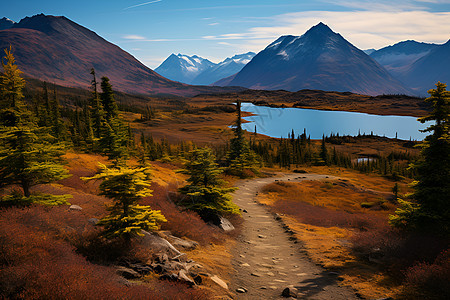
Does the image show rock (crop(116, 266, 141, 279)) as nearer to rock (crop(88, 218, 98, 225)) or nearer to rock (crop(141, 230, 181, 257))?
rock (crop(141, 230, 181, 257))

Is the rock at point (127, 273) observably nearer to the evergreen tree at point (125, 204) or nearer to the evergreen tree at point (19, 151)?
the evergreen tree at point (125, 204)

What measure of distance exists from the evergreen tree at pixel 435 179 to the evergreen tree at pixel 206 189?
9902mm

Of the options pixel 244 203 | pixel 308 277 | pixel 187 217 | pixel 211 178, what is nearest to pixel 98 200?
pixel 187 217

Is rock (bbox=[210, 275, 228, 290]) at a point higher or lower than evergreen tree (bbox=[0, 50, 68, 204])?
lower

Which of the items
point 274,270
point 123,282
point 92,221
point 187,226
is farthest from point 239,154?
point 123,282

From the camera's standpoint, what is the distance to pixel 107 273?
7.64 meters

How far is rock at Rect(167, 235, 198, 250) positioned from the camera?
12284 millimetres

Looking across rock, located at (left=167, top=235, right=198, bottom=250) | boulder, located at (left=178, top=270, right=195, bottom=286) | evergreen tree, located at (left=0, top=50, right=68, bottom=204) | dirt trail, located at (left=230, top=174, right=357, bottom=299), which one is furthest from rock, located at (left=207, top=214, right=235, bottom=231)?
evergreen tree, located at (left=0, top=50, right=68, bottom=204)

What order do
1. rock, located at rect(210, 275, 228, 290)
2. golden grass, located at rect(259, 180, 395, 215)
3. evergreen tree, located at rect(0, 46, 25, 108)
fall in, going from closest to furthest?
1. rock, located at rect(210, 275, 228, 290)
2. evergreen tree, located at rect(0, 46, 25, 108)
3. golden grass, located at rect(259, 180, 395, 215)

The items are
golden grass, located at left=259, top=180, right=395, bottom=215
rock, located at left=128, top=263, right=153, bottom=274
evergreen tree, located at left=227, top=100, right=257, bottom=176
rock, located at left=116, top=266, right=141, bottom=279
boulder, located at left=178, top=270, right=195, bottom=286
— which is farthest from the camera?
evergreen tree, located at left=227, top=100, right=257, bottom=176

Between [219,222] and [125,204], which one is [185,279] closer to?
[125,204]

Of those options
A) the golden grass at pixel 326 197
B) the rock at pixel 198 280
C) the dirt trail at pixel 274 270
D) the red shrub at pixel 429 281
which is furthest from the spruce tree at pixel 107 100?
the red shrub at pixel 429 281

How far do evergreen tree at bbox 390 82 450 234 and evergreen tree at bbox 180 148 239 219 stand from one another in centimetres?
990

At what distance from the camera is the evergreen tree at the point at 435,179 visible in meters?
12.9
